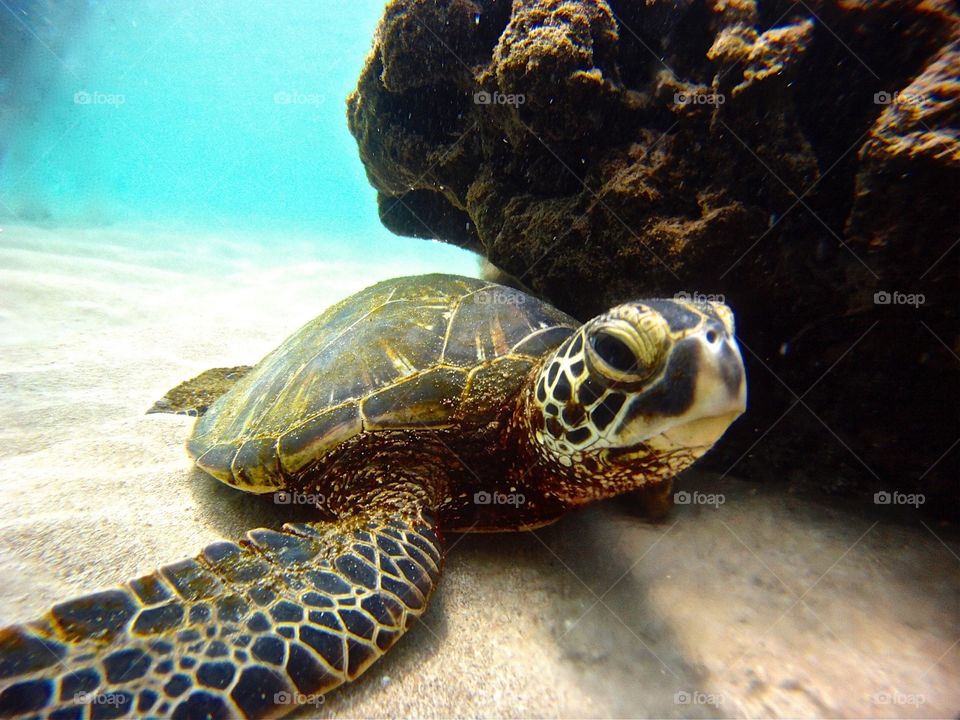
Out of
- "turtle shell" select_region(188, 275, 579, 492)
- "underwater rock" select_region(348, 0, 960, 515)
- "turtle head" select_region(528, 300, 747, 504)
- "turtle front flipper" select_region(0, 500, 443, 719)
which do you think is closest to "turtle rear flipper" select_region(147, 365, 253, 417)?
"turtle shell" select_region(188, 275, 579, 492)

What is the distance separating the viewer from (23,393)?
3.22 m

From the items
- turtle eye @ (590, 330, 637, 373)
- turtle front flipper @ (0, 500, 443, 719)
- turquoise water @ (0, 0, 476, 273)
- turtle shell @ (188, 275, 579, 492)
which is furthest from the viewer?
turquoise water @ (0, 0, 476, 273)

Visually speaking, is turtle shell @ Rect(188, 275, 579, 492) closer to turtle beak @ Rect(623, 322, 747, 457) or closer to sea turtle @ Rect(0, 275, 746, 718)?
sea turtle @ Rect(0, 275, 746, 718)

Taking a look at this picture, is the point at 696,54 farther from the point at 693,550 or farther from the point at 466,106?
the point at 693,550

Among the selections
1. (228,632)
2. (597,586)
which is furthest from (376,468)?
(597,586)

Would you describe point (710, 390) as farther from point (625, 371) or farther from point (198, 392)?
point (198, 392)

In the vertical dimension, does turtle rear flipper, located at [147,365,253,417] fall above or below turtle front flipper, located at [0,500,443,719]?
above

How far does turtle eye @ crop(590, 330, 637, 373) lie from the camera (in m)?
1.48

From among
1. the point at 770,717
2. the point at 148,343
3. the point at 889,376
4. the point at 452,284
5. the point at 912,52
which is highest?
the point at 148,343

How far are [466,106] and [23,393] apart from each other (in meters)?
4.06

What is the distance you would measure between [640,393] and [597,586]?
1.07 metres

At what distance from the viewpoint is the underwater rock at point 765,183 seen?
1941 millimetres

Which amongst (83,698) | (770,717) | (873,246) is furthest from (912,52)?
(83,698)

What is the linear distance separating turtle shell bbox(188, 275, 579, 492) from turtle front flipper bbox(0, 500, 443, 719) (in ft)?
1.80
